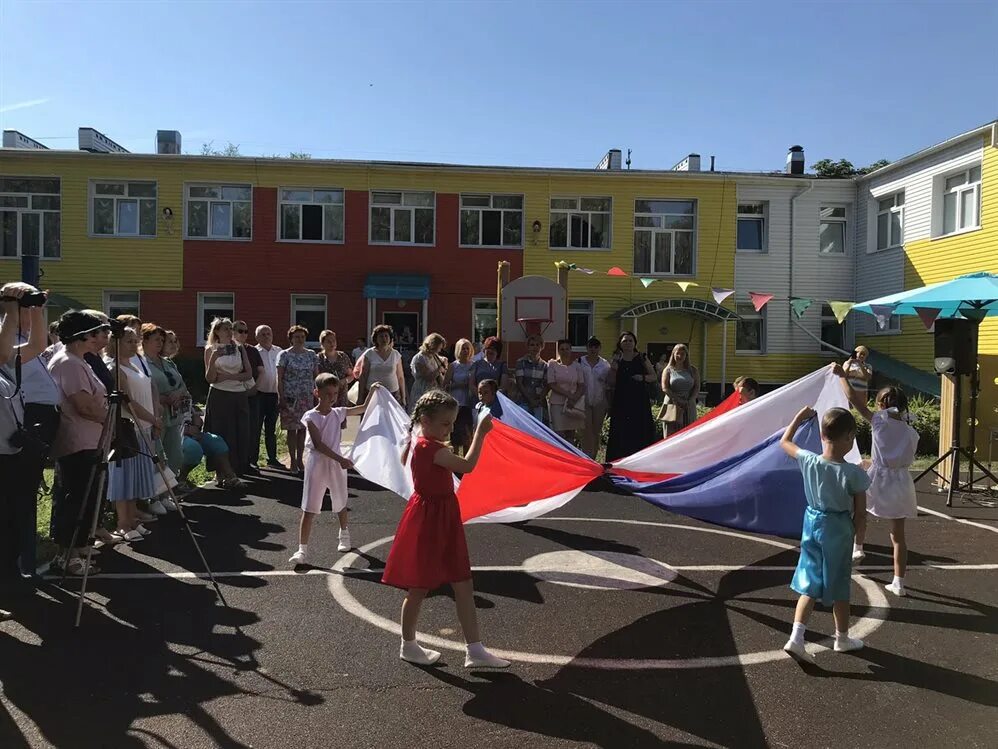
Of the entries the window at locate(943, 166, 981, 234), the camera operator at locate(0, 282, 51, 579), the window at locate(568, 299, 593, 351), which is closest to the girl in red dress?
the camera operator at locate(0, 282, 51, 579)

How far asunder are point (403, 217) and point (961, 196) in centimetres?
1642

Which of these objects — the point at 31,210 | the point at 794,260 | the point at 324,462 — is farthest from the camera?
the point at 794,260

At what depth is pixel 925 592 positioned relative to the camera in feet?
18.7

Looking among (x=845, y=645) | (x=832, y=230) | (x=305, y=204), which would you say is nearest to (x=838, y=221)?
(x=832, y=230)

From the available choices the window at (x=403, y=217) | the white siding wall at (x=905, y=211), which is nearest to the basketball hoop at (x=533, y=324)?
the window at (x=403, y=217)

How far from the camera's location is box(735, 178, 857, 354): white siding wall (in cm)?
2536

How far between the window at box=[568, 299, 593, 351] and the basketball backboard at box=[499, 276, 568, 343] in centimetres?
1075

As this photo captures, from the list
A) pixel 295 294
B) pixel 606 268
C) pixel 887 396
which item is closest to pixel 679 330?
pixel 606 268

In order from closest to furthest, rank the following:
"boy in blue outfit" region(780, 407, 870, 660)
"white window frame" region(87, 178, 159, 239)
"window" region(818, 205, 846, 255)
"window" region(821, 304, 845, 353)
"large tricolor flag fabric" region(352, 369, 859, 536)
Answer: "boy in blue outfit" region(780, 407, 870, 660), "large tricolor flag fabric" region(352, 369, 859, 536), "white window frame" region(87, 178, 159, 239), "window" region(818, 205, 846, 255), "window" region(821, 304, 845, 353)

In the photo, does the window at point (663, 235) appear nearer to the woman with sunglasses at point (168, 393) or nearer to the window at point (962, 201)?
the window at point (962, 201)

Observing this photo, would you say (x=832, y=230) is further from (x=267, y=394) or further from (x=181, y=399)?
(x=181, y=399)

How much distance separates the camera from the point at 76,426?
5.79 meters

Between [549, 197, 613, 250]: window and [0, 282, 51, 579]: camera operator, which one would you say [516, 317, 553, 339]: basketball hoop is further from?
[549, 197, 613, 250]: window

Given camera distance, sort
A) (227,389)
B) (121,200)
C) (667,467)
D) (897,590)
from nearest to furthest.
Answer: (897,590)
(667,467)
(227,389)
(121,200)
